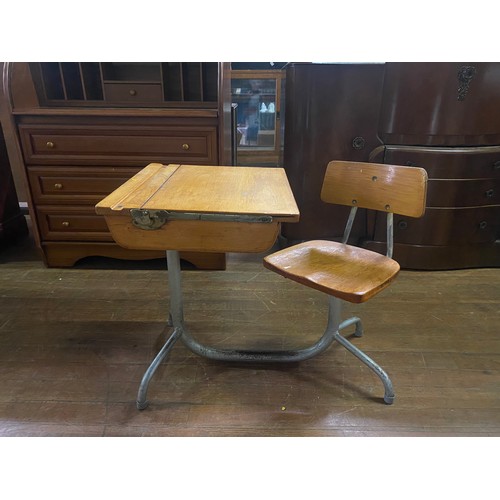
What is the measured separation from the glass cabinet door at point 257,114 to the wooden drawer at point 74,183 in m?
2.05

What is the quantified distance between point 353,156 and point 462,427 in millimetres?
1583

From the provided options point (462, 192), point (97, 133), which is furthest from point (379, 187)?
point (97, 133)

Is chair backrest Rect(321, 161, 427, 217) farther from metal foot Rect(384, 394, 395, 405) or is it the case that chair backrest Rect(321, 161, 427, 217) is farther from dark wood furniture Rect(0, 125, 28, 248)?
dark wood furniture Rect(0, 125, 28, 248)

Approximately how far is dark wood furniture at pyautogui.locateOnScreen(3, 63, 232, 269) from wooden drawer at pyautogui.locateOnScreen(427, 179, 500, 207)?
4.05 ft

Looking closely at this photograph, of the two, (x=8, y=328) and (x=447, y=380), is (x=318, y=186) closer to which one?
(x=447, y=380)

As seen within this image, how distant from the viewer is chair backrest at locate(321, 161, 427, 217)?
132 centimetres

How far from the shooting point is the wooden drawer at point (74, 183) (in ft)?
6.96

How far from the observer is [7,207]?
2.70m

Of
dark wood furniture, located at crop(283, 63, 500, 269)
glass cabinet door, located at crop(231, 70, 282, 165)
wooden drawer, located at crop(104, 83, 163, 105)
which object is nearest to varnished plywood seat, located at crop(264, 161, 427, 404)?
dark wood furniture, located at crop(283, 63, 500, 269)

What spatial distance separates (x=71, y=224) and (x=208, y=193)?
1.37 m

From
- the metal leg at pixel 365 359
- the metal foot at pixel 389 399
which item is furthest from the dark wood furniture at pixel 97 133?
the metal foot at pixel 389 399

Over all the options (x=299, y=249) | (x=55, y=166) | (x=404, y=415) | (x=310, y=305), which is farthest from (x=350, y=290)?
(x=55, y=166)

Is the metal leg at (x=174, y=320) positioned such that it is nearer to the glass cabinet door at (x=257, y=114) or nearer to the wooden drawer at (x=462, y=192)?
the wooden drawer at (x=462, y=192)

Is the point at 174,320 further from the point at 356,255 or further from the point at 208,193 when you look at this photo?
the point at 356,255
